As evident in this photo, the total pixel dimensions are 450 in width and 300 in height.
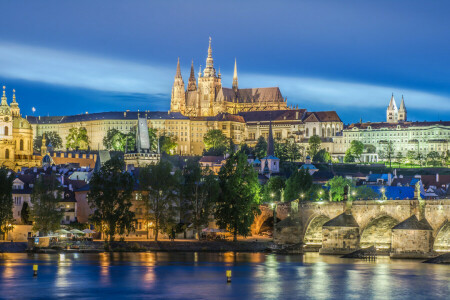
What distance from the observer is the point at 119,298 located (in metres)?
61.0

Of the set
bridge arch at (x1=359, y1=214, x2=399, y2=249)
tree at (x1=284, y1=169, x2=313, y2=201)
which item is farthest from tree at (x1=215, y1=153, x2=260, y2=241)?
bridge arch at (x1=359, y1=214, x2=399, y2=249)

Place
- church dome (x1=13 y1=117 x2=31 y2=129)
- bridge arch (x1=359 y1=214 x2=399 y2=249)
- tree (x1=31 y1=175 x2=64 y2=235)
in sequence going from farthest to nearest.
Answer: church dome (x1=13 y1=117 x2=31 y2=129) < tree (x1=31 y1=175 x2=64 y2=235) < bridge arch (x1=359 y1=214 x2=399 y2=249)

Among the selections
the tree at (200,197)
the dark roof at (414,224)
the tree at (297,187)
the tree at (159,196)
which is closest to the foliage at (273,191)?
the tree at (297,187)

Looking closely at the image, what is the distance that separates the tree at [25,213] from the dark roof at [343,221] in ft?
99.6

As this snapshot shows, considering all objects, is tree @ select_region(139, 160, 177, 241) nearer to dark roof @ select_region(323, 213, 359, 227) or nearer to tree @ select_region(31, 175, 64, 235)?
tree @ select_region(31, 175, 64, 235)

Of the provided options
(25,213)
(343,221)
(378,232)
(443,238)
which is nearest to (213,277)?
(343,221)

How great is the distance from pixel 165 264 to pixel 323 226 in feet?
47.4

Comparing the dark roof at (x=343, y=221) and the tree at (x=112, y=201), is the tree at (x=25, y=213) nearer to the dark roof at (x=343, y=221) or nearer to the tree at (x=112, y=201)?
the tree at (x=112, y=201)

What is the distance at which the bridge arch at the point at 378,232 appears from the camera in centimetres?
8181

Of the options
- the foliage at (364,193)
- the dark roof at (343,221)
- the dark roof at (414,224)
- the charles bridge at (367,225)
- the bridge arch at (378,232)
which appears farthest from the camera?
the foliage at (364,193)

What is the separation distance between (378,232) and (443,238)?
7691mm

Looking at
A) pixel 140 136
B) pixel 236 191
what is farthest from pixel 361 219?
pixel 140 136

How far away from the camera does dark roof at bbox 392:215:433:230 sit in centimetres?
7569

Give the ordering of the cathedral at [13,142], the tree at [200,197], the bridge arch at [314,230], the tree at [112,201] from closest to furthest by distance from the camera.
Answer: the tree at [112,201]
the bridge arch at [314,230]
the tree at [200,197]
the cathedral at [13,142]
